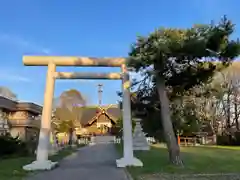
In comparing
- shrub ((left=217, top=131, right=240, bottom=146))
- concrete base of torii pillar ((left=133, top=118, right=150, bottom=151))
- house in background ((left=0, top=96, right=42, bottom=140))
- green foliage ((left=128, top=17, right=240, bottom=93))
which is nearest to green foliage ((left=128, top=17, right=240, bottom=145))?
green foliage ((left=128, top=17, right=240, bottom=93))

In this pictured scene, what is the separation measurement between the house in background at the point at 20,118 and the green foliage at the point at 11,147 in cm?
835

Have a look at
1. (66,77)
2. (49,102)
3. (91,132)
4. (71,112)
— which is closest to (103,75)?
(66,77)

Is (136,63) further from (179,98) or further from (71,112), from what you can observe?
(71,112)

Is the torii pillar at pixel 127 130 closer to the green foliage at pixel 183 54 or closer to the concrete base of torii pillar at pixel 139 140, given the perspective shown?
the green foliage at pixel 183 54

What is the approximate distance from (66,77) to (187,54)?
5.79 m

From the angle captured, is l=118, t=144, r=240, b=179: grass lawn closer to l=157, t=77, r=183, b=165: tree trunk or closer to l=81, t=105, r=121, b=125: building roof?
l=157, t=77, r=183, b=165: tree trunk

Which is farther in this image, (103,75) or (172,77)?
(103,75)

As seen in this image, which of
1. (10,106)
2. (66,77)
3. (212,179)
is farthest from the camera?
(10,106)

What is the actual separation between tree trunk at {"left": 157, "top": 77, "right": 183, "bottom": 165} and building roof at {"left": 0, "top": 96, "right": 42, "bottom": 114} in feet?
63.9

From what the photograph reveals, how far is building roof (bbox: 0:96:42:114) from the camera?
30.1m

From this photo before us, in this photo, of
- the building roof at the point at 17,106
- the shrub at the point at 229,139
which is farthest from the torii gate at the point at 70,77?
the shrub at the point at 229,139

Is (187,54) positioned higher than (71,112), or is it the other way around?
(71,112)

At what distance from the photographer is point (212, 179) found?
918 centimetres

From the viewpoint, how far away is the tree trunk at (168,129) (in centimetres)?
1297
